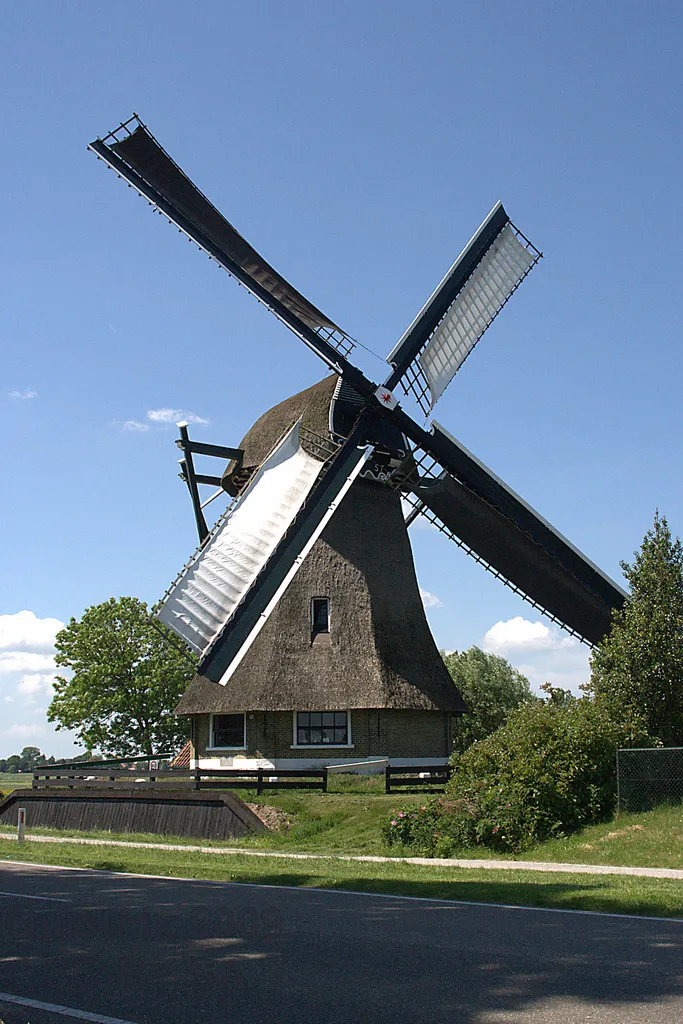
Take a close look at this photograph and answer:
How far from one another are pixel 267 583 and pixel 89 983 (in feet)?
46.3

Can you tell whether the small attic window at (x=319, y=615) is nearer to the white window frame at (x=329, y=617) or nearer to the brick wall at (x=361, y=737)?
the white window frame at (x=329, y=617)

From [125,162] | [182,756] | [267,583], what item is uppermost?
[125,162]

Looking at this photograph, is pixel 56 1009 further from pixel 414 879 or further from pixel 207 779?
pixel 207 779

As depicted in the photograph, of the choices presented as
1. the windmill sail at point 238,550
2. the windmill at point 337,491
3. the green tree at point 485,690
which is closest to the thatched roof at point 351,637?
the windmill at point 337,491

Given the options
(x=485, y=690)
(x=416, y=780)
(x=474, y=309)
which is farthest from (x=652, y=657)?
(x=485, y=690)

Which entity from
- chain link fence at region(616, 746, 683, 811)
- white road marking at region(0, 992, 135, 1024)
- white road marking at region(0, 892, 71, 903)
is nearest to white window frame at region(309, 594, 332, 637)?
chain link fence at region(616, 746, 683, 811)

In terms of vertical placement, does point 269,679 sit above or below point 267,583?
below

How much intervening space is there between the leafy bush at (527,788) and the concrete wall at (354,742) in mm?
5457

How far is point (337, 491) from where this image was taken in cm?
2391

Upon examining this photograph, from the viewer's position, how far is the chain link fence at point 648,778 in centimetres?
1811

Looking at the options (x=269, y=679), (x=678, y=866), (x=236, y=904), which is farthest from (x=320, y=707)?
(x=236, y=904)

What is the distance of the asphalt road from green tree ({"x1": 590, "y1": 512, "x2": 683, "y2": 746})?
1153 centimetres

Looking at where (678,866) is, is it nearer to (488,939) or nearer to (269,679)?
(488,939)

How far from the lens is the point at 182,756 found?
128ft
